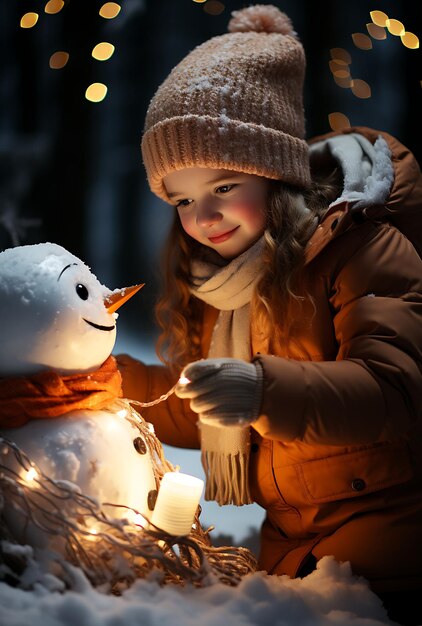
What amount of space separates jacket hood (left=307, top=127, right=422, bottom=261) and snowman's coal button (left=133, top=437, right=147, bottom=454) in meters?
0.45

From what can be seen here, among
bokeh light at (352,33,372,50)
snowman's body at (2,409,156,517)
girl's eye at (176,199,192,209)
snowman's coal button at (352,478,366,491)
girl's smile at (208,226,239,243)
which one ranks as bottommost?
snowman's coal button at (352,478,366,491)

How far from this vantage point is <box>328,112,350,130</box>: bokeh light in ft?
6.52

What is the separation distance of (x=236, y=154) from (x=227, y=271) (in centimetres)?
22

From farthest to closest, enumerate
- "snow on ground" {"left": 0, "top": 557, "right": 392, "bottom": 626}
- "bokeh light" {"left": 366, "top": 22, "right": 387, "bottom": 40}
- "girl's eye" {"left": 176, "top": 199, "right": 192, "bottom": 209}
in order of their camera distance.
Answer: "bokeh light" {"left": 366, "top": 22, "right": 387, "bottom": 40}
"girl's eye" {"left": 176, "top": 199, "right": 192, "bottom": 209}
"snow on ground" {"left": 0, "top": 557, "right": 392, "bottom": 626}

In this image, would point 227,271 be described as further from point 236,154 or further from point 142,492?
point 142,492

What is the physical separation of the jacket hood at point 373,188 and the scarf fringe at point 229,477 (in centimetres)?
42

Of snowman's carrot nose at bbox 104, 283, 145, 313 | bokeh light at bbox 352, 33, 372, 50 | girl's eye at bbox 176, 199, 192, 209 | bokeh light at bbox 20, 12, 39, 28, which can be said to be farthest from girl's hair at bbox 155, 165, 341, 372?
bokeh light at bbox 20, 12, 39, 28

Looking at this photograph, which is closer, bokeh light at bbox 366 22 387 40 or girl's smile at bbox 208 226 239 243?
girl's smile at bbox 208 226 239 243

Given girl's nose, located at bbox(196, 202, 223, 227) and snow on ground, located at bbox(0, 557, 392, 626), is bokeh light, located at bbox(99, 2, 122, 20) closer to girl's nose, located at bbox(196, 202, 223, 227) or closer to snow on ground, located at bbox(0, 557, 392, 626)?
girl's nose, located at bbox(196, 202, 223, 227)

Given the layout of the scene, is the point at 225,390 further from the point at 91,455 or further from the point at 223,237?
the point at 223,237

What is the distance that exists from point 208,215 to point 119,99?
88cm

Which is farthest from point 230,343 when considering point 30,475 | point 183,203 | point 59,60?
point 59,60

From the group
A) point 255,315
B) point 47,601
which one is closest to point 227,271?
point 255,315

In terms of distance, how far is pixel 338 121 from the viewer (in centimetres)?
199
